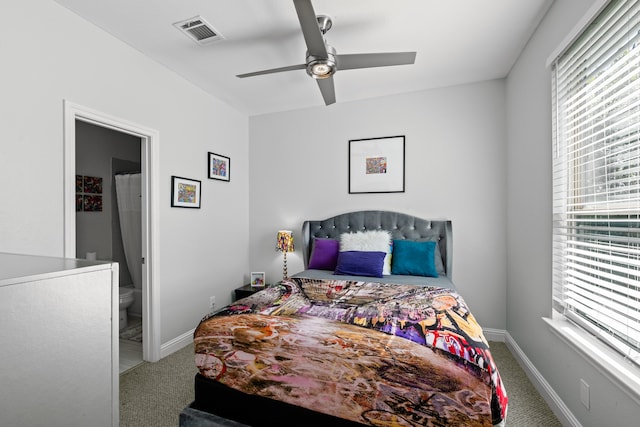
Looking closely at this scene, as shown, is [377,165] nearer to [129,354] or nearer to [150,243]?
[150,243]

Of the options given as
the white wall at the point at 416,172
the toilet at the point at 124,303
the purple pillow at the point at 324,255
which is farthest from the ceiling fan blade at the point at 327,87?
the toilet at the point at 124,303

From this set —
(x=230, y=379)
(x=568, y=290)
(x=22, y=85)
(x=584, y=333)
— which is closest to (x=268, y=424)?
(x=230, y=379)

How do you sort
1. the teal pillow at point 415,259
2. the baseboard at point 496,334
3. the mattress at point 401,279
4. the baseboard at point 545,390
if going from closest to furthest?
the baseboard at point 545,390 < the mattress at point 401,279 < the teal pillow at point 415,259 < the baseboard at point 496,334

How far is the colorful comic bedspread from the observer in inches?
52.1

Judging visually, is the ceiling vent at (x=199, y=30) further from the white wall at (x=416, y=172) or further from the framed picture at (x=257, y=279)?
the framed picture at (x=257, y=279)

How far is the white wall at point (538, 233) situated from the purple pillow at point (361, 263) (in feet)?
4.12

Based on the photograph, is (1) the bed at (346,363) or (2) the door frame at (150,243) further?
(2) the door frame at (150,243)

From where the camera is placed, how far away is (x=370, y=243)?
3238 mm

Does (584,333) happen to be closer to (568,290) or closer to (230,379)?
(568,290)

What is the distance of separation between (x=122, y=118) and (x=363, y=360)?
2.59 m

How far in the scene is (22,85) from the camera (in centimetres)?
187

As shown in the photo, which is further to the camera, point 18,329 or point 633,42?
point 633,42

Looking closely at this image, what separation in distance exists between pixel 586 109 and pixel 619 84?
293mm

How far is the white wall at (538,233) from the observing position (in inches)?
62.9
